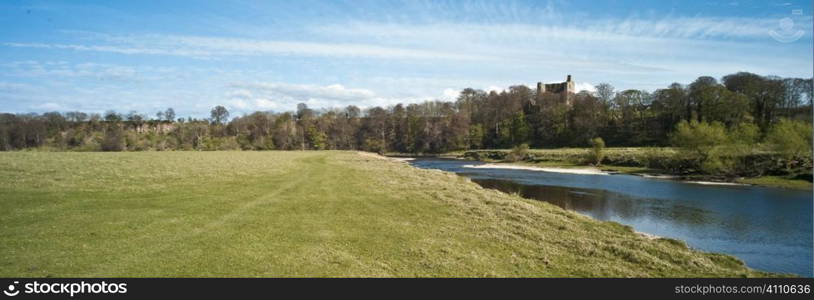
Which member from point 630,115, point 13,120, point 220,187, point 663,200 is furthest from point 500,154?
point 13,120

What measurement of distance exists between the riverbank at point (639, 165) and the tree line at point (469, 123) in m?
28.6

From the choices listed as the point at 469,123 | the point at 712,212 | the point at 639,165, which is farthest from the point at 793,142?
the point at 469,123

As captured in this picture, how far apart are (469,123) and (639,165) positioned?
90360mm

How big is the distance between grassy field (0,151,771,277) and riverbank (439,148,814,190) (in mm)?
46666

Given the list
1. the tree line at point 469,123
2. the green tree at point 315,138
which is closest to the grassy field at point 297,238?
the tree line at point 469,123

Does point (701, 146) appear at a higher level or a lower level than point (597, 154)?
higher

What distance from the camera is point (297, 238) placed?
15.2 meters

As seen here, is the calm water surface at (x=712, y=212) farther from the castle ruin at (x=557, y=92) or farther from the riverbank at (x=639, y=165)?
the castle ruin at (x=557, y=92)

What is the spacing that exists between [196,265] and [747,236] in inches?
1158

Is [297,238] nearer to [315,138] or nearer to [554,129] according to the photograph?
[554,129]

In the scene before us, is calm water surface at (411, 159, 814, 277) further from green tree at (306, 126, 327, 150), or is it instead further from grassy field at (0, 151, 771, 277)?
green tree at (306, 126, 327, 150)

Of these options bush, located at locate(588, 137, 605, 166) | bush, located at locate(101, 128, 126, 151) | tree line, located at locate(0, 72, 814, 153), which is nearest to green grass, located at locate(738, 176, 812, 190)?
bush, located at locate(588, 137, 605, 166)

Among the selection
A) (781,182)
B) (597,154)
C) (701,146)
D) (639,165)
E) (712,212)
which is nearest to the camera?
(712,212)

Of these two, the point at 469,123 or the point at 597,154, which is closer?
the point at 597,154
